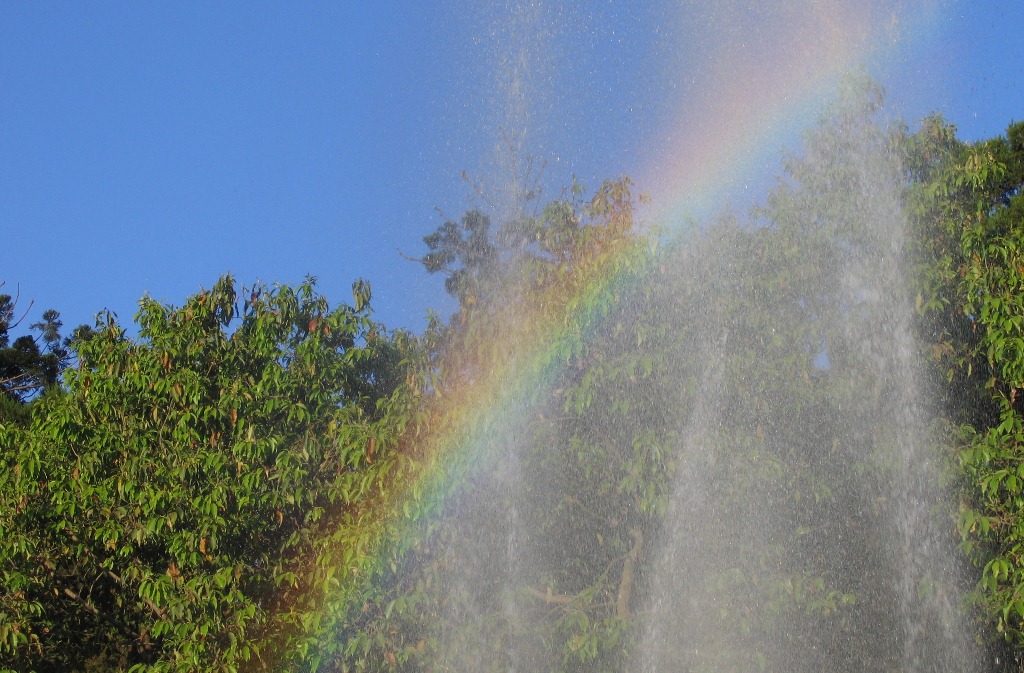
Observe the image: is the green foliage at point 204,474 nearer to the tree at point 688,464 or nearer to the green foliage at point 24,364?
the tree at point 688,464

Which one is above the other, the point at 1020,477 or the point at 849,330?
the point at 849,330

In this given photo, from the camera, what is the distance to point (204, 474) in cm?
864

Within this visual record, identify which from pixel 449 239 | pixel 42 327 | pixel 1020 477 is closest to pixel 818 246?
pixel 1020 477

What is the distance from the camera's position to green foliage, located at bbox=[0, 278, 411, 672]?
8234mm

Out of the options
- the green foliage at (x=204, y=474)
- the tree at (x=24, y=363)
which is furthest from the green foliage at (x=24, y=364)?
the green foliage at (x=204, y=474)

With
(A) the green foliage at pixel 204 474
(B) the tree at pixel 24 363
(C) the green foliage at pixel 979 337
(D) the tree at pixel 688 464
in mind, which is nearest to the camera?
(C) the green foliage at pixel 979 337

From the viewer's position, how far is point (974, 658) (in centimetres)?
775

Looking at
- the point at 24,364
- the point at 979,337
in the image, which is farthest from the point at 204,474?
the point at 24,364

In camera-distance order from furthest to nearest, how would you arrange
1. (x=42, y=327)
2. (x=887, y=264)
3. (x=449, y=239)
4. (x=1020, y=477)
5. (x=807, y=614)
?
(x=42, y=327)
(x=449, y=239)
(x=887, y=264)
(x=807, y=614)
(x=1020, y=477)

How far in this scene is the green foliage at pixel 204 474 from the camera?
8.23 metres

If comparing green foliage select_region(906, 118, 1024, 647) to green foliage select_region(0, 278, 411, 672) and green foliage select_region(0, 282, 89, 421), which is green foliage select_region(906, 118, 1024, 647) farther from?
green foliage select_region(0, 282, 89, 421)

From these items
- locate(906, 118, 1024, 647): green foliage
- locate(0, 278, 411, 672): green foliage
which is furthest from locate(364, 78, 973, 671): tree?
locate(0, 278, 411, 672): green foliage

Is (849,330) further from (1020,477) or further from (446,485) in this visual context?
(446,485)

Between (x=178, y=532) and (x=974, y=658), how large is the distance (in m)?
5.86
